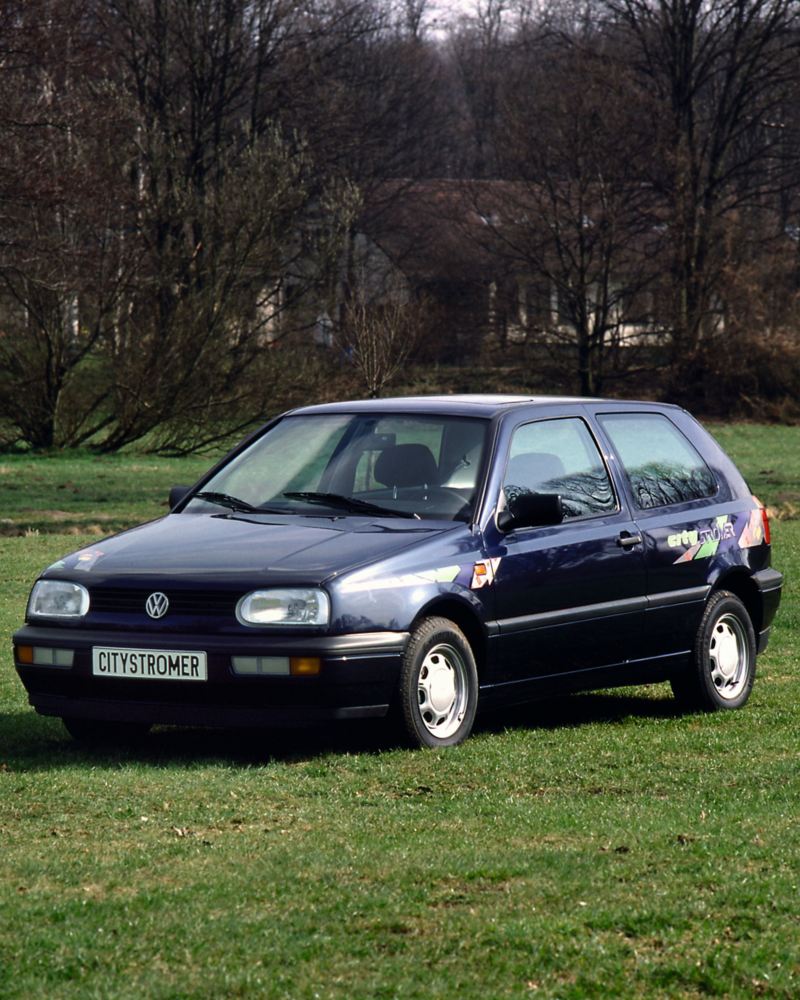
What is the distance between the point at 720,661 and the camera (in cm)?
932

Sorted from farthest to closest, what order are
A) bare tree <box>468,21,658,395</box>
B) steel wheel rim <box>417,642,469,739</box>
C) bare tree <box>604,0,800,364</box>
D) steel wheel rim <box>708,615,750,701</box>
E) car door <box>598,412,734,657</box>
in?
bare tree <box>604,0,800,364</box> → bare tree <box>468,21,658,395</box> → steel wheel rim <box>708,615,750,701</box> → car door <box>598,412,734,657</box> → steel wheel rim <box>417,642,469,739</box>

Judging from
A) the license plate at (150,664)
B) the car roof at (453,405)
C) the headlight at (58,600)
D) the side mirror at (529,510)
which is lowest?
the license plate at (150,664)

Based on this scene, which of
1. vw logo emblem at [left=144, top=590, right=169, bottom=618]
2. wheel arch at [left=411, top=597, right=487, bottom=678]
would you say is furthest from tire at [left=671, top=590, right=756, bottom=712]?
vw logo emblem at [left=144, top=590, right=169, bottom=618]

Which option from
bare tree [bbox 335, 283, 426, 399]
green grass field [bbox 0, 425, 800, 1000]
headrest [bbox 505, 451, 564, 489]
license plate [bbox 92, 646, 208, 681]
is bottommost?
green grass field [bbox 0, 425, 800, 1000]

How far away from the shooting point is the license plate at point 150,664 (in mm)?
7379

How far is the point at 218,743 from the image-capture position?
8.10m

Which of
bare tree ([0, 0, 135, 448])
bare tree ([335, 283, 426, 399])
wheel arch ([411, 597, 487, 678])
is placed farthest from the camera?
bare tree ([335, 283, 426, 399])

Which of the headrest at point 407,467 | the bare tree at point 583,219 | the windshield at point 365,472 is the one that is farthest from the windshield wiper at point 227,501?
the bare tree at point 583,219

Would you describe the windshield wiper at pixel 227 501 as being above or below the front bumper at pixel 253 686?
above

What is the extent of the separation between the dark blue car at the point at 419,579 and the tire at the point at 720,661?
1 cm

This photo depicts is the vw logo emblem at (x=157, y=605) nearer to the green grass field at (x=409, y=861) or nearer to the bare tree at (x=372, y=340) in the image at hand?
the green grass field at (x=409, y=861)

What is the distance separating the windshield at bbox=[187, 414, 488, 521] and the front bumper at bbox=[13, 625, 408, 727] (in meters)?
0.99

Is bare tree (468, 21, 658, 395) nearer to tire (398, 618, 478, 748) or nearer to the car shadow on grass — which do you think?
the car shadow on grass

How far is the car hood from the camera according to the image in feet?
24.7
